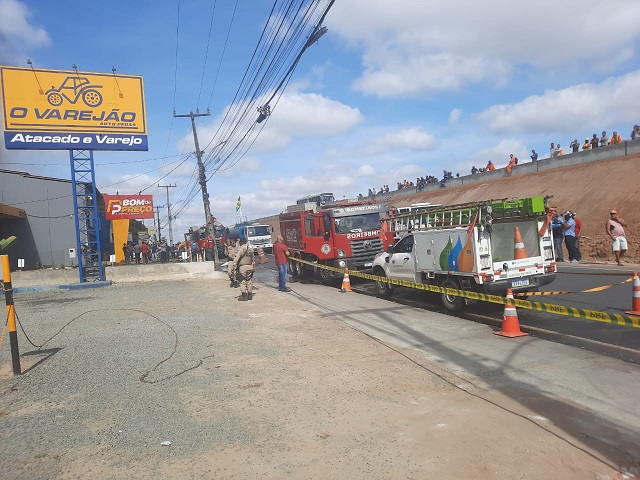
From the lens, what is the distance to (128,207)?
1157 inches

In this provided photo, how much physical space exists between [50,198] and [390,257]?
1138 inches

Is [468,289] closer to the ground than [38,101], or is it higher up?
closer to the ground

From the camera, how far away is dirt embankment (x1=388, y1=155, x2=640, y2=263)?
878 inches

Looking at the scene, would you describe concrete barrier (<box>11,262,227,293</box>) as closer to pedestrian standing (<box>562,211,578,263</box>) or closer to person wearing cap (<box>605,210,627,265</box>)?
pedestrian standing (<box>562,211,578,263</box>)

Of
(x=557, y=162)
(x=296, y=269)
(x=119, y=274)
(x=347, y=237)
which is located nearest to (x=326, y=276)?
(x=347, y=237)

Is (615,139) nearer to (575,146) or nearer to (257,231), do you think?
(575,146)

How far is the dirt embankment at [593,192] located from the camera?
73.2 feet

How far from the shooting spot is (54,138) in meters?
18.8

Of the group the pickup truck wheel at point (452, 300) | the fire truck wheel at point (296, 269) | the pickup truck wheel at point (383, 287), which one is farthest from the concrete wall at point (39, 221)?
the pickup truck wheel at point (452, 300)

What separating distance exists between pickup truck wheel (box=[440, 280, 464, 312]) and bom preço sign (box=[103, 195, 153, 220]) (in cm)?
2311

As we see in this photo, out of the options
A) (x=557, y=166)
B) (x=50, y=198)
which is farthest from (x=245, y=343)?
(x=557, y=166)

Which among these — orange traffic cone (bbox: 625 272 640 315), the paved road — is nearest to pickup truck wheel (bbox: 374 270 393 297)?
the paved road

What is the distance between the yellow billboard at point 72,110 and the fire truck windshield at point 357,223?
9.82m

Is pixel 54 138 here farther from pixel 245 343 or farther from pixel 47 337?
pixel 245 343
